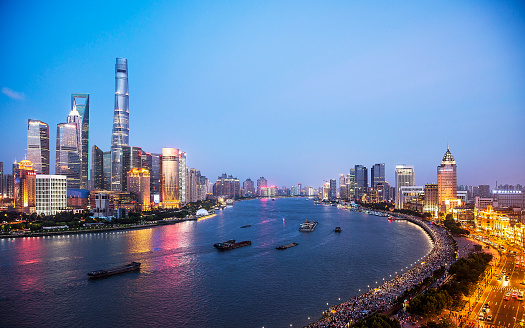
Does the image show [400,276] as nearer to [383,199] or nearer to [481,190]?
[383,199]

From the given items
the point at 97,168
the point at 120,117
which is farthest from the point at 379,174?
the point at 97,168

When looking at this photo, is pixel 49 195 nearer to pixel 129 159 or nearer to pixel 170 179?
pixel 170 179

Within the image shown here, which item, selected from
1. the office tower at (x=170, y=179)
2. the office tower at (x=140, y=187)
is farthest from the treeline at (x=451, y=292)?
the office tower at (x=170, y=179)

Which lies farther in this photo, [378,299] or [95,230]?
[95,230]

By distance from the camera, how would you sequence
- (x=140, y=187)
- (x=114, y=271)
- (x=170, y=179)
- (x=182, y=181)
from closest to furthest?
(x=114, y=271) → (x=140, y=187) → (x=170, y=179) → (x=182, y=181)

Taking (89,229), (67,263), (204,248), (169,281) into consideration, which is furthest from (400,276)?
(89,229)

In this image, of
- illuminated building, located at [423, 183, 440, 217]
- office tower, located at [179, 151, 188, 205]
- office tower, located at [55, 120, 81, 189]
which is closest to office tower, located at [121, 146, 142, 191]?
office tower, located at [55, 120, 81, 189]

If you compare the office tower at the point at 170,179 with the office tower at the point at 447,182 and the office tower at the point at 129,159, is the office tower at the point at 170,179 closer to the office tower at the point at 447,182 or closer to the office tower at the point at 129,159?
the office tower at the point at 129,159

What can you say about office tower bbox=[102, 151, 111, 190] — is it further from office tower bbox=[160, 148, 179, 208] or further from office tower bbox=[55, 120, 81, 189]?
office tower bbox=[160, 148, 179, 208]
